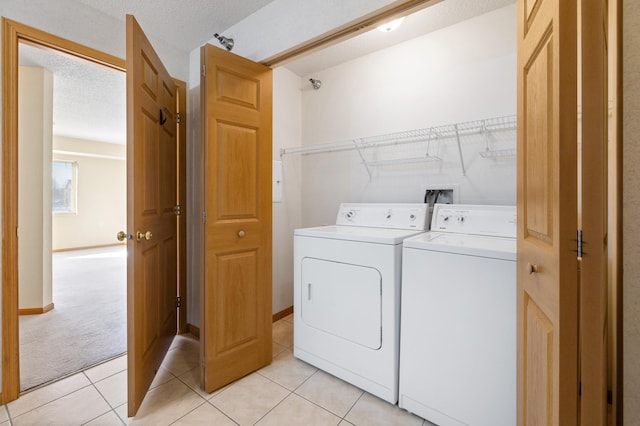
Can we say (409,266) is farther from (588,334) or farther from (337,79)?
(337,79)

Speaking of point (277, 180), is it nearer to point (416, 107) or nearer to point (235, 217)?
point (235, 217)

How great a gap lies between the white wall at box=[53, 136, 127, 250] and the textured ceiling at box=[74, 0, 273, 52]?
519 cm

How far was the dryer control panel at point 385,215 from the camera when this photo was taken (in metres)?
2.02

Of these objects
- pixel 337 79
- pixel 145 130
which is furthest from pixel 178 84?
pixel 337 79

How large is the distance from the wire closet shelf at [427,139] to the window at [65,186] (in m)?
6.50

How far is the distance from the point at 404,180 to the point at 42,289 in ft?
12.2

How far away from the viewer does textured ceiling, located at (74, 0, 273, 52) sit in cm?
183

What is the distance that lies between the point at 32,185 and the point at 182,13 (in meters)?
2.38

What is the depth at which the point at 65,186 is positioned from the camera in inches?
253

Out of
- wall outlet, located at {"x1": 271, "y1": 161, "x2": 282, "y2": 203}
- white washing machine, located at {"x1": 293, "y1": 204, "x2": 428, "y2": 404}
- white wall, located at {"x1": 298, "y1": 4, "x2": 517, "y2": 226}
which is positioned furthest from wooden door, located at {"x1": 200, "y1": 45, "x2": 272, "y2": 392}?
white wall, located at {"x1": 298, "y1": 4, "x2": 517, "y2": 226}

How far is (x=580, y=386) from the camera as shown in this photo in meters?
0.62

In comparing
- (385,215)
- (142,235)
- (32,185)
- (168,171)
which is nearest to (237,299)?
(142,235)

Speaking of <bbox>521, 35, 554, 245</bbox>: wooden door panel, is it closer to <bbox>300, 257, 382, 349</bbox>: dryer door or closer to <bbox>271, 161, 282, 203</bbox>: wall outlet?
<bbox>300, 257, 382, 349</bbox>: dryer door

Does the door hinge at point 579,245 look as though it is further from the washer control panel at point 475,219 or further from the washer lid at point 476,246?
the washer control panel at point 475,219
